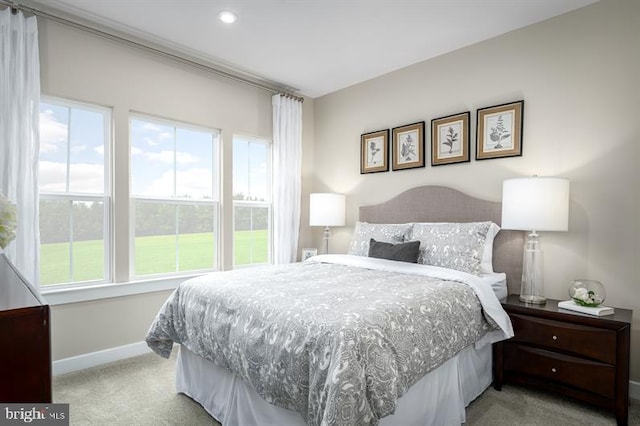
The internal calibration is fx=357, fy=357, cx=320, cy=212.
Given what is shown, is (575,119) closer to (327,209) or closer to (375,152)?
(375,152)

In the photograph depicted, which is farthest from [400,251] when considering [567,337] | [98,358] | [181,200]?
[98,358]

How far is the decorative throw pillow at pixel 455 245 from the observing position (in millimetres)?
2691

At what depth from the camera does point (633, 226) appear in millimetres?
2424

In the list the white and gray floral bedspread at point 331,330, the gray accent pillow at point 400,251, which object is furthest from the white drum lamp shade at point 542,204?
the gray accent pillow at point 400,251

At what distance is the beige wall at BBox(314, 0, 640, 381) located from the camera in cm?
245

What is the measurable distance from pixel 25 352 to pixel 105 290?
251 centimetres

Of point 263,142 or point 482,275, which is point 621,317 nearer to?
point 482,275

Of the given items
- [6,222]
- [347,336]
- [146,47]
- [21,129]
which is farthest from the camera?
[146,47]

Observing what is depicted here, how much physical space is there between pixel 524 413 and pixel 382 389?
1401 mm

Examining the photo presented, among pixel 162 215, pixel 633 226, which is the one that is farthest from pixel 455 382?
pixel 162 215

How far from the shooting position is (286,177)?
168 inches

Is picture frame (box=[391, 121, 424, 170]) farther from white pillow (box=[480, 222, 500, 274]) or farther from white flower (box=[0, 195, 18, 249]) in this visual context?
white flower (box=[0, 195, 18, 249])

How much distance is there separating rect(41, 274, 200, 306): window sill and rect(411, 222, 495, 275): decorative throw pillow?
2.34m

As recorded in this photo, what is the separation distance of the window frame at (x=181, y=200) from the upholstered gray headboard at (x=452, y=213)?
1.62m
